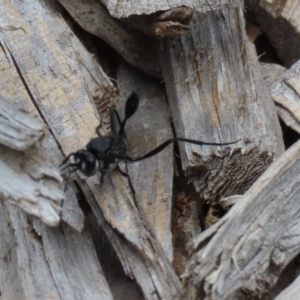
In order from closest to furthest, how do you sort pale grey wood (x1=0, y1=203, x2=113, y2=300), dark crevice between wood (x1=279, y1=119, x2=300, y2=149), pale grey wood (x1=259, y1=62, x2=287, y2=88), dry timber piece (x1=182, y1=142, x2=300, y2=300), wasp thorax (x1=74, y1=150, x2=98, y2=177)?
dry timber piece (x1=182, y1=142, x2=300, y2=300) → pale grey wood (x1=0, y1=203, x2=113, y2=300) → wasp thorax (x1=74, y1=150, x2=98, y2=177) → dark crevice between wood (x1=279, y1=119, x2=300, y2=149) → pale grey wood (x1=259, y1=62, x2=287, y2=88)

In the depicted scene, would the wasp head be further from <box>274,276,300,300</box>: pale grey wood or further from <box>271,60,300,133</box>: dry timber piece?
<box>271,60,300,133</box>: dry timber piece

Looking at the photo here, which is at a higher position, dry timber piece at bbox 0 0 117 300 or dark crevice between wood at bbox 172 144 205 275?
dry timber piece at bbox 0 0 117 300

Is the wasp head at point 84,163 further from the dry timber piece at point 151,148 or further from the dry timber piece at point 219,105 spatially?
the dry timber piece at point 219,105

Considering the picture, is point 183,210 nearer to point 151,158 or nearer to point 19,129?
point 151,158

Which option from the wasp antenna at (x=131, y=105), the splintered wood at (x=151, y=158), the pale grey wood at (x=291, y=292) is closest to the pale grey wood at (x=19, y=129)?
the splintered wood at (x=151, y=158)

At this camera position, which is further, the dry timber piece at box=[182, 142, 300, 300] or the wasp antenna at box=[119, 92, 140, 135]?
the wasp antenna at box=[119, 92, 140, 135]

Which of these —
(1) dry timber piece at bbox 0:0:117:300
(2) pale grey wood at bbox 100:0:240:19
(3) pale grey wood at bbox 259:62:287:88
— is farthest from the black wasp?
(3) pale grey wood at bbox 259:62:287:88

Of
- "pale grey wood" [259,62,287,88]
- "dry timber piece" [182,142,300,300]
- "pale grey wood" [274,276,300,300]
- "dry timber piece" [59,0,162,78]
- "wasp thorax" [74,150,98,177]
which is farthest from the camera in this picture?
"pale grey wood" [259,62,287,88]
